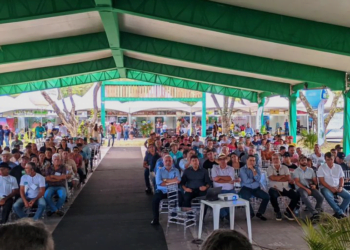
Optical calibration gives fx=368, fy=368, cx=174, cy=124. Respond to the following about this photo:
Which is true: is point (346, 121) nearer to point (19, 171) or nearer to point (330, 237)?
point (19, 171)

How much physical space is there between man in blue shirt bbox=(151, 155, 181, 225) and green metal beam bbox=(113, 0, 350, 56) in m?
3.13

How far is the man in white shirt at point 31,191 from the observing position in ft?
24.2

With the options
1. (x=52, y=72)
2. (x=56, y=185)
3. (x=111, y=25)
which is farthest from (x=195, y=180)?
(x=52, y=72)

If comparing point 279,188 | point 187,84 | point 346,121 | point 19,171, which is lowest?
point 279,188

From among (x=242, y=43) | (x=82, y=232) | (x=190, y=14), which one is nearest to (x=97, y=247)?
(x=82, y=232)

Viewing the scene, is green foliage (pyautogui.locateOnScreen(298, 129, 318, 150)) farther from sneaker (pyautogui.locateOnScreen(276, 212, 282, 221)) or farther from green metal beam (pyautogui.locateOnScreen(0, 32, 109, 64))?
green metal beam (pyautogui.locateOnScreen(0, 32, 109, 64))

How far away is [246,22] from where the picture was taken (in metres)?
8.18

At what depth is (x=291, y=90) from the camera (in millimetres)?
17609

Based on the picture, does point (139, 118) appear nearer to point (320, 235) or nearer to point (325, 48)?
point (325, 48)

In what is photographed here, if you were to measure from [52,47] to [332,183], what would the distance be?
30.1 feet

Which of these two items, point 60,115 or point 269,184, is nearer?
point 269,184

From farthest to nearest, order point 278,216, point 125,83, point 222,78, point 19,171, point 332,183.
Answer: point 125,83
point 222,78
point 19,171
point 332,183
point 278,216

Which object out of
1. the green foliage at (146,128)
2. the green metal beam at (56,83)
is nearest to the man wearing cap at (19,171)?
the green metal beam at (56,83)

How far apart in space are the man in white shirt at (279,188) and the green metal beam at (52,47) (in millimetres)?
6941
